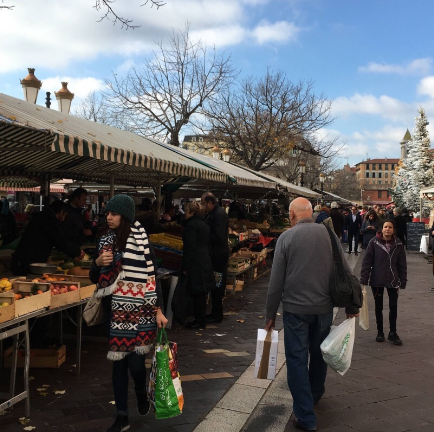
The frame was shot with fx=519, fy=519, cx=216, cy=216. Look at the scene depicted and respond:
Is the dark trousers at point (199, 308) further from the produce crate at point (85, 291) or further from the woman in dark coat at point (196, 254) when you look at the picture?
the produce crate at point (85, 291)

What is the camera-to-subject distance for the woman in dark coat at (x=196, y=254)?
725 centimetres

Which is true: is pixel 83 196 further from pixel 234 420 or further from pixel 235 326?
pixel 234 420

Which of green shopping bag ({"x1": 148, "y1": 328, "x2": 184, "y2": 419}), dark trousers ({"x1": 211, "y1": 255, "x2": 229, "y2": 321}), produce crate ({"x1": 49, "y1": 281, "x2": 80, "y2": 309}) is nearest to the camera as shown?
green shopping bag ({"x1": 148, "y1": 328, "x2": 184, "y2": 419})

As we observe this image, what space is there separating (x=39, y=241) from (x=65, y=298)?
4.54ft

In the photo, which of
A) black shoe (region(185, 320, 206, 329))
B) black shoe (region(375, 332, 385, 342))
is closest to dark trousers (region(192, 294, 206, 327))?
black shoe (region(185, 320, 206, 329))

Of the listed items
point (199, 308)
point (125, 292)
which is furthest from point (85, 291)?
point (199, 308)

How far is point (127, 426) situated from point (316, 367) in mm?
1571

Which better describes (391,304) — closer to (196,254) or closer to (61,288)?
(196,254)

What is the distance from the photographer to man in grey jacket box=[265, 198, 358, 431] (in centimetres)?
392

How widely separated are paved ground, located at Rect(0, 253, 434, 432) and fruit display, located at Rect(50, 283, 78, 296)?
88cm

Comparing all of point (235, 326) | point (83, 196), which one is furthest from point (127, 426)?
point (83, 196)

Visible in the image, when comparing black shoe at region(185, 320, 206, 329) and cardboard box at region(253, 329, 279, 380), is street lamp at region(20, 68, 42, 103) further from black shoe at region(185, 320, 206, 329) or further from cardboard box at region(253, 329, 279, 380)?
cardboard box at region(253, 329, 279, 380)

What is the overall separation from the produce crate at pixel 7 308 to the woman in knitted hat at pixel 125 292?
2.54ft

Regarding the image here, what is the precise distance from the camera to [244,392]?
4.84 meters
